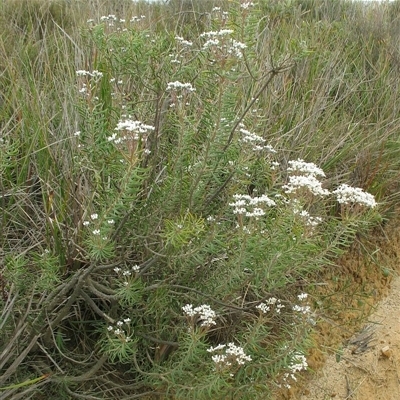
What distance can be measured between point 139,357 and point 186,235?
35.0 inches

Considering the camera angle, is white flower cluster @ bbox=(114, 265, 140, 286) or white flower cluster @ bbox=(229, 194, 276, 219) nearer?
white flower cluster @ bbox=(229, 194, 276, 219)

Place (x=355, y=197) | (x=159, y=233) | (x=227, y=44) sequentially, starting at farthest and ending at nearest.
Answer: (x=159, y=233) < (x=355, y=197) < (x=227, y=44)

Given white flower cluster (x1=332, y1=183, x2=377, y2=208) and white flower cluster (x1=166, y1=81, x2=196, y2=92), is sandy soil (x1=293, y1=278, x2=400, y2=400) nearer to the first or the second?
white flower cluster (x1=332, y1=183, x2=377, y2=208)

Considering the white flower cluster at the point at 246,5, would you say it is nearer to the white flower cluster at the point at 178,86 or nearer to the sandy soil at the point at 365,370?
the white flower cluster at the point at 178,86

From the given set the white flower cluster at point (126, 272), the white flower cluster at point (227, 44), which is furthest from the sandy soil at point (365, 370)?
the white flower cluster at point (227, 44)

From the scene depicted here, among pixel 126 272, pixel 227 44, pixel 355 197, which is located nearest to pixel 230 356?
pixel 126 272

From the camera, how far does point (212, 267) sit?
2.51 metres

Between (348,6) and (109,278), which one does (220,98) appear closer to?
(109,278)

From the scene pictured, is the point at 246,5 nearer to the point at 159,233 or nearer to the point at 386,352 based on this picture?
the point at 159,233

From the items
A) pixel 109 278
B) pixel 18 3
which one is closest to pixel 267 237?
pixel 109 278

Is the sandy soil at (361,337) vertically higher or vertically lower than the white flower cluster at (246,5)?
lower

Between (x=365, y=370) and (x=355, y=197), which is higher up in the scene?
(x=355, y=197)

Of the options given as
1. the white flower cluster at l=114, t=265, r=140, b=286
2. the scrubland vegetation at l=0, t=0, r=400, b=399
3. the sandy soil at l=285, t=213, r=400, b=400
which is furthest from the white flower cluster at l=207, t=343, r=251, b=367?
the sandy soil at l=285, t=213, r=400, b=400

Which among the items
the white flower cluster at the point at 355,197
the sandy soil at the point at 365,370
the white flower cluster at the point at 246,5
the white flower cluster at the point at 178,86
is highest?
the white flower cluster at the point at 246,5
